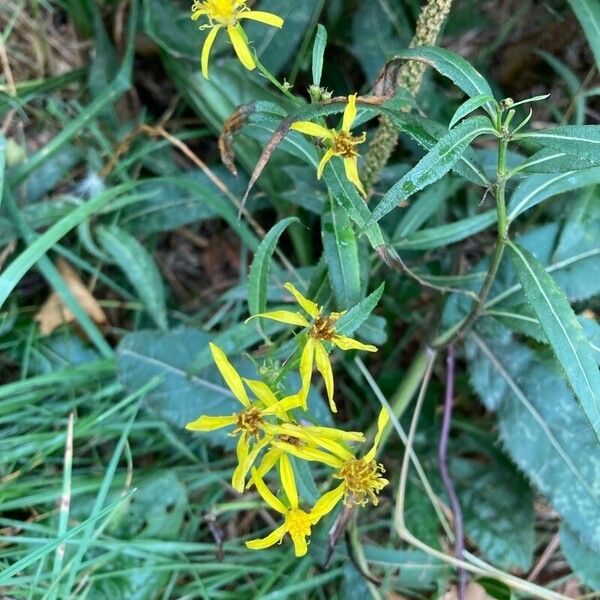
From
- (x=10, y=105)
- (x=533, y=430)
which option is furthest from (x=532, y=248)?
(x=10, y=105)

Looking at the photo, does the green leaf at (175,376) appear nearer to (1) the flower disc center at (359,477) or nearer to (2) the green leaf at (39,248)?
(2) the green leaf at (39,248)

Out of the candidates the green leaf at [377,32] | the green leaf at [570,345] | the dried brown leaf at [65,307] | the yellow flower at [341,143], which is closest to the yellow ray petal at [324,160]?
the yellow flower at [341,143]

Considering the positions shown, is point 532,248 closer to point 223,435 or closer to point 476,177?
point 476,177

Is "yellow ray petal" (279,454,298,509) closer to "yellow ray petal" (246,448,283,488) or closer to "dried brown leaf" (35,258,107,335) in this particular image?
"yellow ray petal" (246,448,283,488)

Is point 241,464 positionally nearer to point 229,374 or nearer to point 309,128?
point 229,374

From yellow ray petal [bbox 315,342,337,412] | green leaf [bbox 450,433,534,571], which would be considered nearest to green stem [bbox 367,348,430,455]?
green leaf [bbox 450,433,534,571]
